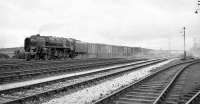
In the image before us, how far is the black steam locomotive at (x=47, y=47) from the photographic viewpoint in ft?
90.4

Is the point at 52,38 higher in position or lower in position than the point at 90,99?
higher

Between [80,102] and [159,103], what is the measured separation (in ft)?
8.02

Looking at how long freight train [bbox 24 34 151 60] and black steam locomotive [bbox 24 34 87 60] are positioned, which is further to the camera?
long freight train [bbox 24 34 151 60]

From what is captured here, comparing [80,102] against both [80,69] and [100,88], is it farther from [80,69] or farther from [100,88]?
[80,69]

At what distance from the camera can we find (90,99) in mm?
8414

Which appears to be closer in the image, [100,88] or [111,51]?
[100,88]

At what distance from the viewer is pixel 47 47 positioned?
94.7 feet

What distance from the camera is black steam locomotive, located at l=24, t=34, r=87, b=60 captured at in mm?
27547

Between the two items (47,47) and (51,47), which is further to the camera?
(51,47)

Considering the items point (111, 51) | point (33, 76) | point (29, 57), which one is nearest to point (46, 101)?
point (33, 76)

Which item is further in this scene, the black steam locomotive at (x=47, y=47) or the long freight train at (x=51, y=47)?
the long freight train at (x=51, y=47)

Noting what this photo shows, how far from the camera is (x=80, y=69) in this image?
1870cm

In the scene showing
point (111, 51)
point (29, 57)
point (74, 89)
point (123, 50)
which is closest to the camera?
point (74, 89)

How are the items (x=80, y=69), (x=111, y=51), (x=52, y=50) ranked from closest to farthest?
(x=80, y=69) → (x=52, y=50) → (x=111, y=51)
